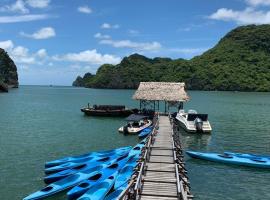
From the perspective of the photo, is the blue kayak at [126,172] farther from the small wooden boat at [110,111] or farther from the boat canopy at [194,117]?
the small wooden boat at [110,111]

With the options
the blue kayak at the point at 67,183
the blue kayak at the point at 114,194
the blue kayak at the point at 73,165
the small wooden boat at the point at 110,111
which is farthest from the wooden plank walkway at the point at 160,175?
the small wooden boat at the point at 110,111

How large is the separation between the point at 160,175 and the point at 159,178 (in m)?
0.65

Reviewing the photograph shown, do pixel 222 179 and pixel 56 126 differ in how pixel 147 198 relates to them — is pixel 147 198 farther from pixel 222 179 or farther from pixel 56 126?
pixel 56 126

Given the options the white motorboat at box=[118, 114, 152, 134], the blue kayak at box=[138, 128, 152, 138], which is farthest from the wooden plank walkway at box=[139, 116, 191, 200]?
the white motorboat at box=[118, 114, 152, 134]

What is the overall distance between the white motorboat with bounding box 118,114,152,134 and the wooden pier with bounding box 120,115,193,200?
716 inches

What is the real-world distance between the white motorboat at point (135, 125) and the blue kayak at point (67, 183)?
810 inches

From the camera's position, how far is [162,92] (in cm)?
6184

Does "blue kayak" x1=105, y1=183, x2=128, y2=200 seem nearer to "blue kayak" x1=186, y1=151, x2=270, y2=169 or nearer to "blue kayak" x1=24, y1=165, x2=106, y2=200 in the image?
"blue kayak" x1=24, y1=165, x2=106, y2=200

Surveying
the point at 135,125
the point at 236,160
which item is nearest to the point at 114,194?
the point at 236,160

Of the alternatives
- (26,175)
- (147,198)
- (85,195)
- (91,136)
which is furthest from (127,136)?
(147,198)

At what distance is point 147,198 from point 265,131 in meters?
43.3

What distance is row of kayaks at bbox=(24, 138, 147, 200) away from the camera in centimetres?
2448

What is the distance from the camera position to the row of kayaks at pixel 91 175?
2448 centimetres

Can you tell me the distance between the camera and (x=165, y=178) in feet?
74.8
